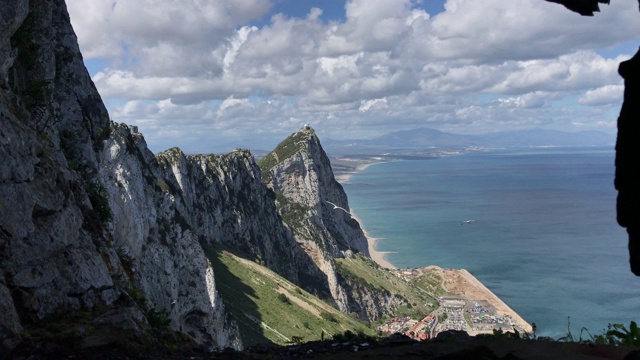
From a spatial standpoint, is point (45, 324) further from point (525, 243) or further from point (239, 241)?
point (525, 243)

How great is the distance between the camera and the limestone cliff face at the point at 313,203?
4843 inches

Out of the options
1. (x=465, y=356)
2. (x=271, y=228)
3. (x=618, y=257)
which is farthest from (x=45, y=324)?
(x=618, y=257)

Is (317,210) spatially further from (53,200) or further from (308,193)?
(53,200)

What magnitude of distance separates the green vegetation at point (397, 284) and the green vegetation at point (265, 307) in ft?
143

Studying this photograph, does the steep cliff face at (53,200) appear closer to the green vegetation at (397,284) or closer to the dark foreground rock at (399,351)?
the dark foreground rock at (399,351)

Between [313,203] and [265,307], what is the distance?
3123 inches

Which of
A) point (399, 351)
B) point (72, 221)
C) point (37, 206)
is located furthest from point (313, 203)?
point (399, 351)

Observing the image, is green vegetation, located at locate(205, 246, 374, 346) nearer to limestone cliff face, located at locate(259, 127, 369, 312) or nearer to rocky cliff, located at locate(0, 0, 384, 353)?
rocky cliff, located at locate(0, 0, 384, 353)

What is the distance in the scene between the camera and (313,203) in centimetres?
14662

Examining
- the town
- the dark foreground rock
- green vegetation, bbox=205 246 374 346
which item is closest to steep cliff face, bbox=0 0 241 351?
the dark foreground rock

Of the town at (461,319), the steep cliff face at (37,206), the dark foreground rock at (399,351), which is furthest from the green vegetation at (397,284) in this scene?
the dark foreground rock at (399,351)

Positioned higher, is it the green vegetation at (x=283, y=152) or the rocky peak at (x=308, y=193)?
the green vegetation at (x=283, y=152)

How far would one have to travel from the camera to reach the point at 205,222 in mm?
85938

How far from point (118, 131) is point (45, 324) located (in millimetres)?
40738
